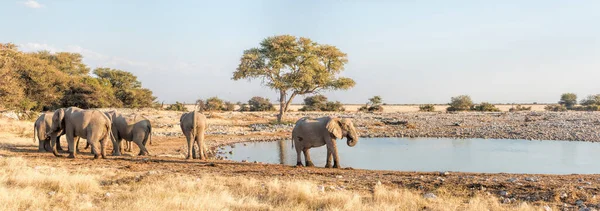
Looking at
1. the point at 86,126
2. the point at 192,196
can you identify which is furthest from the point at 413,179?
the point at 86,126

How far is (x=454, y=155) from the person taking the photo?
1859cm

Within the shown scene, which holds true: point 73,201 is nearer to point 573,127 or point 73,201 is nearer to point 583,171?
point 583,171

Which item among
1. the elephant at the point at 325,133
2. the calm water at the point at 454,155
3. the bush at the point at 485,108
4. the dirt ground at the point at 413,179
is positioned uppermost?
the bush at the point at 485,108

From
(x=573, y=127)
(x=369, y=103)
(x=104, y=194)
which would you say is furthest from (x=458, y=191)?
(x=369, y=103)

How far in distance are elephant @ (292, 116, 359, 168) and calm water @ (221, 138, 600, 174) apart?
191cm

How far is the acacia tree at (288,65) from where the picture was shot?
36.7 m

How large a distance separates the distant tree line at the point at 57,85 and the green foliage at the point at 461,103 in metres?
46.8

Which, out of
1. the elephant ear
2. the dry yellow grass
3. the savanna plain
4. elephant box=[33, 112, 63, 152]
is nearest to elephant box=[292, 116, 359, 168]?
the elephant ear

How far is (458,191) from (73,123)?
37.3 feet

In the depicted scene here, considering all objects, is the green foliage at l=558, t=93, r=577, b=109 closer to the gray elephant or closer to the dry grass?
the gray elephant

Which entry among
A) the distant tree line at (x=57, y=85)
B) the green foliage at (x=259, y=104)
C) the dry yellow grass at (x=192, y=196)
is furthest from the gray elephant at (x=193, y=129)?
the green foliage at (x=259, y=104)

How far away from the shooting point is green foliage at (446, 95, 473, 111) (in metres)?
71.4

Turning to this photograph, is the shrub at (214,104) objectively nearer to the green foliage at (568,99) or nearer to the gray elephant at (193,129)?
the gray elephant at (193,129)

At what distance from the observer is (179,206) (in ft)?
23.0
